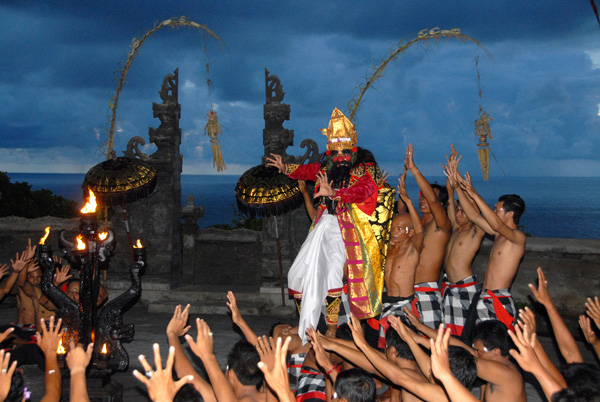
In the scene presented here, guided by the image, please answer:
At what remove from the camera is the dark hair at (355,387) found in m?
3.09

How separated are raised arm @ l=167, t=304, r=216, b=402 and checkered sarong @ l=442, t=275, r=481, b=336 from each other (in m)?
2.90

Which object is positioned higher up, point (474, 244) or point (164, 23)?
point (164, 23)

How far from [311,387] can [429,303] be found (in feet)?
6.57

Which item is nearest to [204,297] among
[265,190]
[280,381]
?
[265,190]

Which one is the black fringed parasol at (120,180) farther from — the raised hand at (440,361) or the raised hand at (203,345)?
the raised hand at (440,361)

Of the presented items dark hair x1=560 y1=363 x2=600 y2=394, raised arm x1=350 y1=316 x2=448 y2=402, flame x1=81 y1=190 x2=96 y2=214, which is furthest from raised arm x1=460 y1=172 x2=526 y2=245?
flame x1=81 y1=190 x2=96 y2=214

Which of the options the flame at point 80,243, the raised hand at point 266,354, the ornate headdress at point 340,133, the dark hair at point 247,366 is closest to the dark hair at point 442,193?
the ornate headdress at point 340,133

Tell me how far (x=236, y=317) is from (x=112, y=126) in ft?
17.0

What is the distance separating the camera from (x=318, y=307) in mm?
5344

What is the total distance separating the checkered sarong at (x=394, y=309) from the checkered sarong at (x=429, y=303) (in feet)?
0.21

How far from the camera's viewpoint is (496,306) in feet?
16.9

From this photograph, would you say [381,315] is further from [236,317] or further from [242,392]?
[242,392]

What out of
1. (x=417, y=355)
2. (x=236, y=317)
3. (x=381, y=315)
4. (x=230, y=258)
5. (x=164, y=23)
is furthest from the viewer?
(x=230, y=258)

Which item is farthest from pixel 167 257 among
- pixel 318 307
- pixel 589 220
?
pixel 589 220
